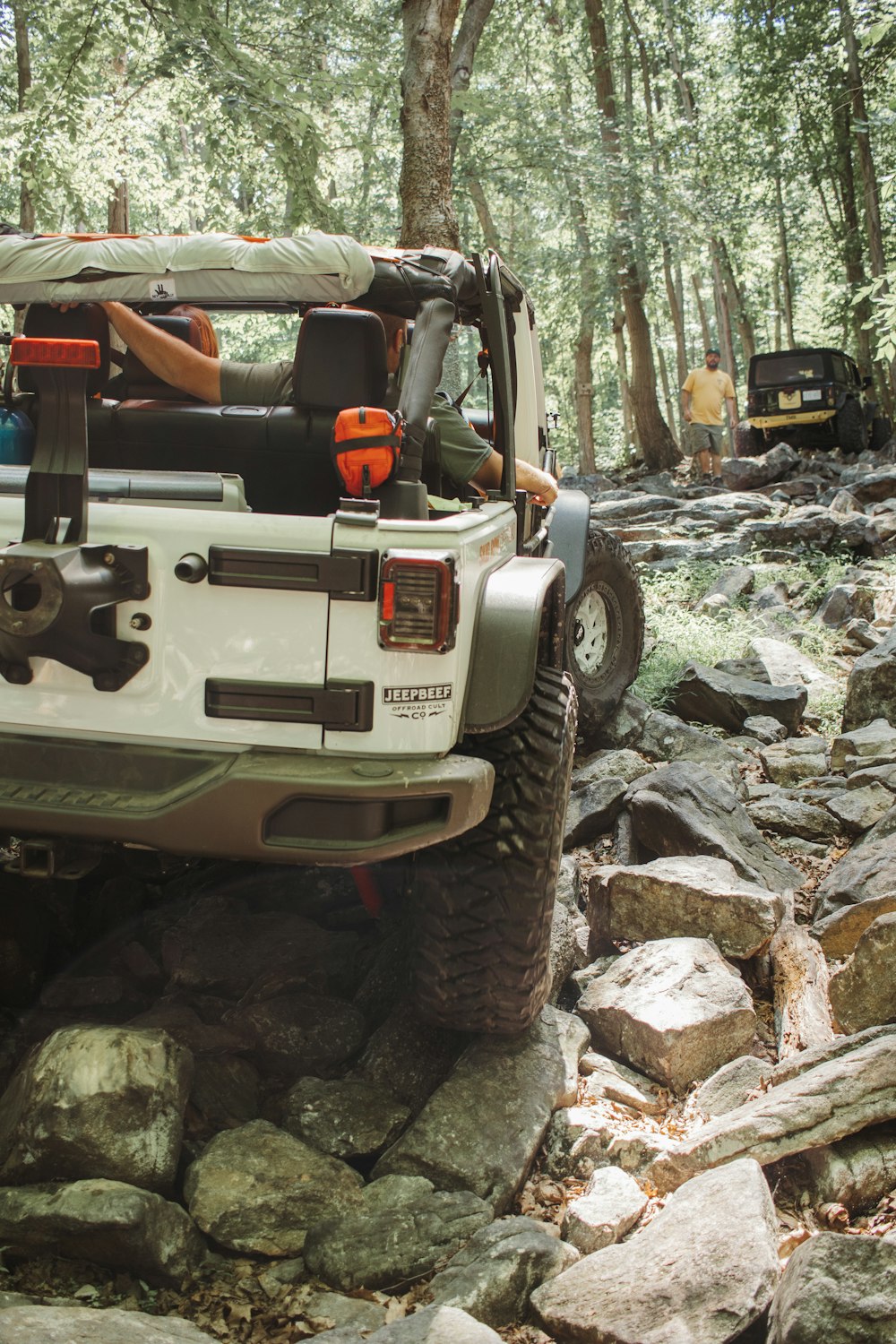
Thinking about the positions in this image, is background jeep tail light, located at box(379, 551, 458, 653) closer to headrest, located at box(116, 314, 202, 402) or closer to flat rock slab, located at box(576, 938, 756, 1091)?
flat rock slab, located at box(576, 938, 756, 1091)

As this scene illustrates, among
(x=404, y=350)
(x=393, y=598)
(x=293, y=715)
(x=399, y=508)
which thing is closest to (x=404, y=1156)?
(x=293, y=715)

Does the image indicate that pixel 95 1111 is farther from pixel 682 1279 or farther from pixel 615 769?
pixel 615 769

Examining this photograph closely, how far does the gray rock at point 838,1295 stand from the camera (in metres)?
2.03

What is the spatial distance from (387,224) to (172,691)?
1816cm

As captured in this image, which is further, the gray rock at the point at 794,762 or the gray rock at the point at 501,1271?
the gray rock at the point at 794,762

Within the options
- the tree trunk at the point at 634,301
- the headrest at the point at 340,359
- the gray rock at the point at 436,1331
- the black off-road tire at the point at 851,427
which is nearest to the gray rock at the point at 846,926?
the gray rock at the point at 436,1331

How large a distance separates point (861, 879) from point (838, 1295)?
227 centimetres

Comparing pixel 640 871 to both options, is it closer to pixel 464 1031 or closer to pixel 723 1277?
pixel 464 1031

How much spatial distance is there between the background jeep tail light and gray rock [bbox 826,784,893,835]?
298 centimetres

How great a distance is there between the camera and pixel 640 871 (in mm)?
4074

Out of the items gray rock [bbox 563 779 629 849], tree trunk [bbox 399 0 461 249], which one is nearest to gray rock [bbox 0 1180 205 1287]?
gray rock [bbox 563 779 629 849]

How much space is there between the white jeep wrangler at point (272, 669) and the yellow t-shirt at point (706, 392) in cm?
1370

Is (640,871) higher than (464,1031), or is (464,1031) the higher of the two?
(640,871)

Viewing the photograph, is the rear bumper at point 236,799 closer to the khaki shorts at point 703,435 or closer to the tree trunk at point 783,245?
the khaki shorts at point 703,435
